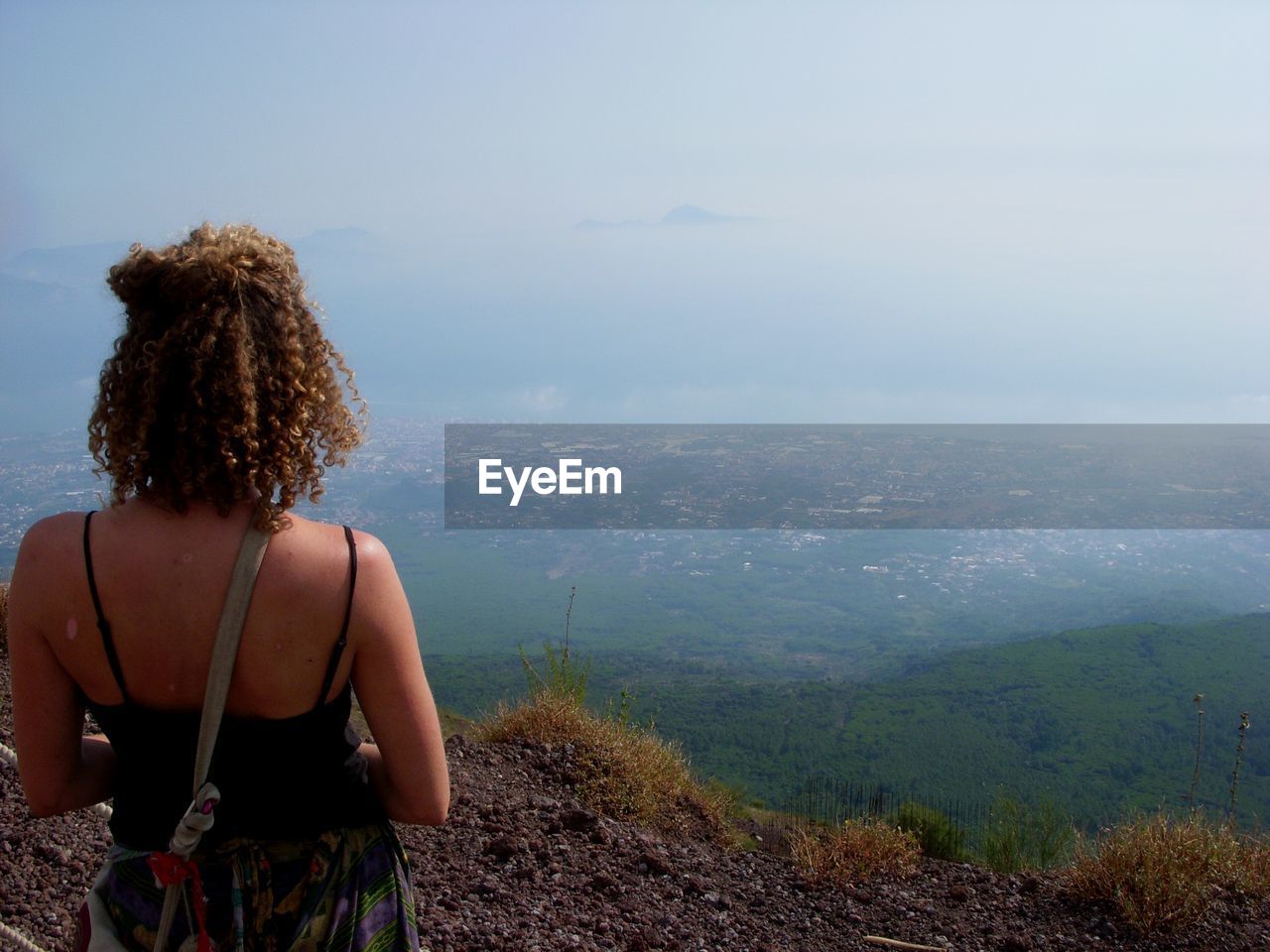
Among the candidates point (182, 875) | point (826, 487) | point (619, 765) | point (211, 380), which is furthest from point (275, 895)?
point (826, 487)

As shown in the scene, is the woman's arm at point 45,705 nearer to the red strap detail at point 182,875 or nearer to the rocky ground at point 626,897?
the red strap detail at point 182,875

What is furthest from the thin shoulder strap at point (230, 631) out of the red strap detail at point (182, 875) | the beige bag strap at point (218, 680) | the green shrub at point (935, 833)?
the green shrub at point (935, 833)

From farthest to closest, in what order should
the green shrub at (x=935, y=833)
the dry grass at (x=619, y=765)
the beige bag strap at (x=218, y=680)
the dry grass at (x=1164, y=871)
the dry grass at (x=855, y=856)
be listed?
the green shrub at (x=935, y=833) → the dry grass at (x=619, y=765) → the dry grass at (x=855, y=856) → the dry grass at (x=1164, y=871) → the beige bag strap at (x=218, y=680)

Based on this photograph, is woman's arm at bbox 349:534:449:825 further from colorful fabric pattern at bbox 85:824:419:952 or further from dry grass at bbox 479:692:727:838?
dry grass at bbox 479:692:727:838

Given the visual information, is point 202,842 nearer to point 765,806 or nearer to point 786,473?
point 765,806

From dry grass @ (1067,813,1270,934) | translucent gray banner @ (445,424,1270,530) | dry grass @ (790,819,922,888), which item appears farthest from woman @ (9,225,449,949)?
translucent gray banner @ (445,424,1270,530)

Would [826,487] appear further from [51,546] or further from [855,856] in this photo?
[51,546]
